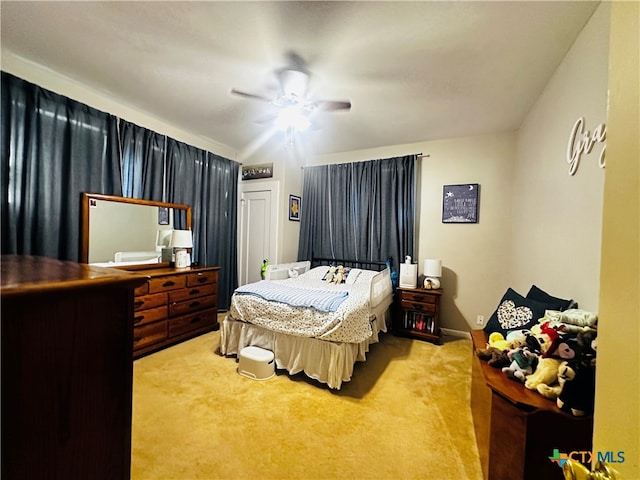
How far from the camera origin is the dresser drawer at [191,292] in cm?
296

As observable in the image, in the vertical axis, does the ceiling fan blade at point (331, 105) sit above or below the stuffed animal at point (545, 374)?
above

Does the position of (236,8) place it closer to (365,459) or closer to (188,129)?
(188,129)

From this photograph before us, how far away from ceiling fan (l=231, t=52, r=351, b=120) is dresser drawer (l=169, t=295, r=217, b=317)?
2305 millimetres

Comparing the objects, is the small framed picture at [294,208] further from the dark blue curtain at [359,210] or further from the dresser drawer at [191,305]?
the dresser drawer at [191,305]

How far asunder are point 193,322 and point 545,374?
10.6 ft

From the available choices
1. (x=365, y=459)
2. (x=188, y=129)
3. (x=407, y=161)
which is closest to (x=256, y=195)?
(x=188, y=129)

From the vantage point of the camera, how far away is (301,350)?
2.33m

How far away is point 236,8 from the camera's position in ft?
5.19

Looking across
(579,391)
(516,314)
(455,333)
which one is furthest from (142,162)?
(455,333)

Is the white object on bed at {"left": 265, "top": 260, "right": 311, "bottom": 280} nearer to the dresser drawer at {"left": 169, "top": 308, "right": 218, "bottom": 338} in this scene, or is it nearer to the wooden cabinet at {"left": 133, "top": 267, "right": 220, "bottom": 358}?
the wooden cabinet at {"left": 133, "top": 267, "right": 220, "bottom": 358}

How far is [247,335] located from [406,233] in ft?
7.90

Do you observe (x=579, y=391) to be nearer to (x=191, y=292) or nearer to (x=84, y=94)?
(x=191, y=292)

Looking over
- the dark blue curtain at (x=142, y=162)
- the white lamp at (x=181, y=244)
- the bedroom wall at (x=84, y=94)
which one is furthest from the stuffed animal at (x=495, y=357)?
the bedroom wall at (x=84, y=94)

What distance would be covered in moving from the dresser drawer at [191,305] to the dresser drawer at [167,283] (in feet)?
0.65
